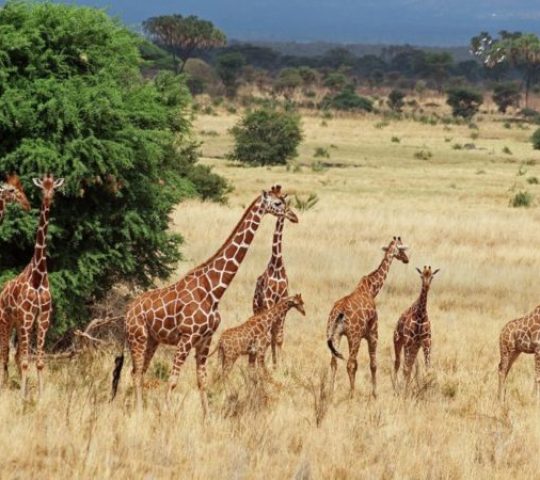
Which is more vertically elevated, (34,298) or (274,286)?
(34,298)

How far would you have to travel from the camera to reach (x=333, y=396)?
417 inches

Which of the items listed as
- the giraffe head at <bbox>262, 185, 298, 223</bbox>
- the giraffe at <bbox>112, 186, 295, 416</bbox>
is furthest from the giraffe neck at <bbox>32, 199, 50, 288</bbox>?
the giraffe head at <bbox>262, 185, 298, 223</bbox>

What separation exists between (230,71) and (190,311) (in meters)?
115

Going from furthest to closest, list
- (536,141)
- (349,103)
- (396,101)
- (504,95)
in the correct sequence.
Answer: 1. (504,95)
2. (396,101)
3. (349,103)
4. (536,141)

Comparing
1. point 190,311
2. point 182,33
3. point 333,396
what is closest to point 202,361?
point 190,311

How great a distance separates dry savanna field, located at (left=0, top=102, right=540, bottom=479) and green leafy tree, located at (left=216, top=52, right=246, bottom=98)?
274 ft

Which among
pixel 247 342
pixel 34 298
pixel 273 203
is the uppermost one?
pixel 273 203

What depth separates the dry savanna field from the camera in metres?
7.73

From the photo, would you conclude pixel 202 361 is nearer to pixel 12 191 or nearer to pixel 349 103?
pixel 12 191

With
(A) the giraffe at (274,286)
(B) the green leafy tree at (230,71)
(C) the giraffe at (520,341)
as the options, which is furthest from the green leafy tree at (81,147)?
(B) the green leafy tree at (230,71)

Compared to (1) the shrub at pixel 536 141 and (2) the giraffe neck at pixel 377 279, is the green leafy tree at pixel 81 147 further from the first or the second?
(1) the shrub at pixel 536 141

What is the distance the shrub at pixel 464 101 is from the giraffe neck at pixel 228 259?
88.1 meters

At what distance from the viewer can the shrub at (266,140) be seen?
50719 millimetres

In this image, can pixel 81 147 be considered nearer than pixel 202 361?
No
